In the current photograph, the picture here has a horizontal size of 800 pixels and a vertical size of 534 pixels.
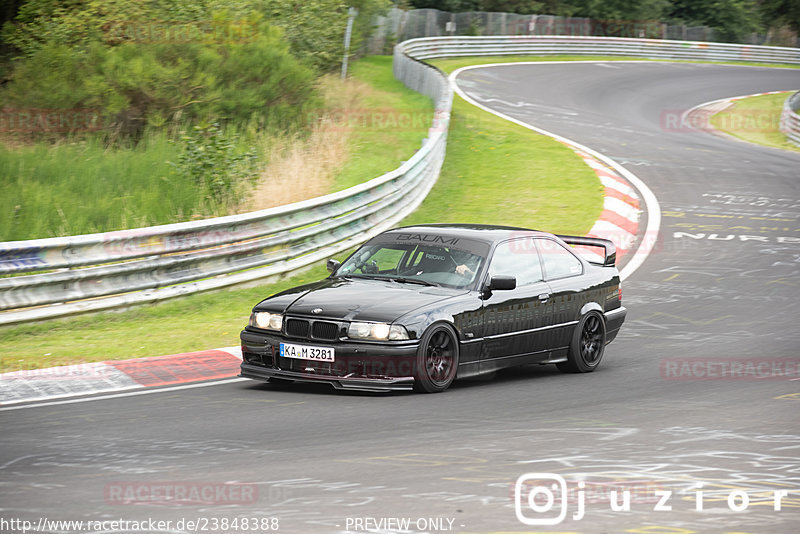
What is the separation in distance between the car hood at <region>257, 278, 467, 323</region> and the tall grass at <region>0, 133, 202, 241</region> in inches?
214

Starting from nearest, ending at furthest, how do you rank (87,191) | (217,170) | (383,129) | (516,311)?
(516,311)
(87,191)
(217,170)
(383,129)

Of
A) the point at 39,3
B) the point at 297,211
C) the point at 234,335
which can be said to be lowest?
the point at 234,335

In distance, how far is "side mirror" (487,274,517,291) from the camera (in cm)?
884

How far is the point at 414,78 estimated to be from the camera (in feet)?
105

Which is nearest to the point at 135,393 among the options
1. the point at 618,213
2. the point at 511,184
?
the point at 618,213

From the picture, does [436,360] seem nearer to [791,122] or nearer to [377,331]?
[377,331]

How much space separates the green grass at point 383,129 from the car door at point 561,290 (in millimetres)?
7248

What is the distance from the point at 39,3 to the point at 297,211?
46.2 feet

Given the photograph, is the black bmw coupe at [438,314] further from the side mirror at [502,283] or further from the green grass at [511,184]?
the green grass at [511,184]

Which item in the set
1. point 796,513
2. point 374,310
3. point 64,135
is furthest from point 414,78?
point 796,513

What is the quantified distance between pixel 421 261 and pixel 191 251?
3.82 m

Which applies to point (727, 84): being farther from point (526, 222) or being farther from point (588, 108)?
point (526, 222)

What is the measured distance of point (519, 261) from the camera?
9609 millimetres

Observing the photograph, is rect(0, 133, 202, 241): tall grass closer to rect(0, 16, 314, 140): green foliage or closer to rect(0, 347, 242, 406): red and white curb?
rect(0, 16, 314, 140): green foliage
